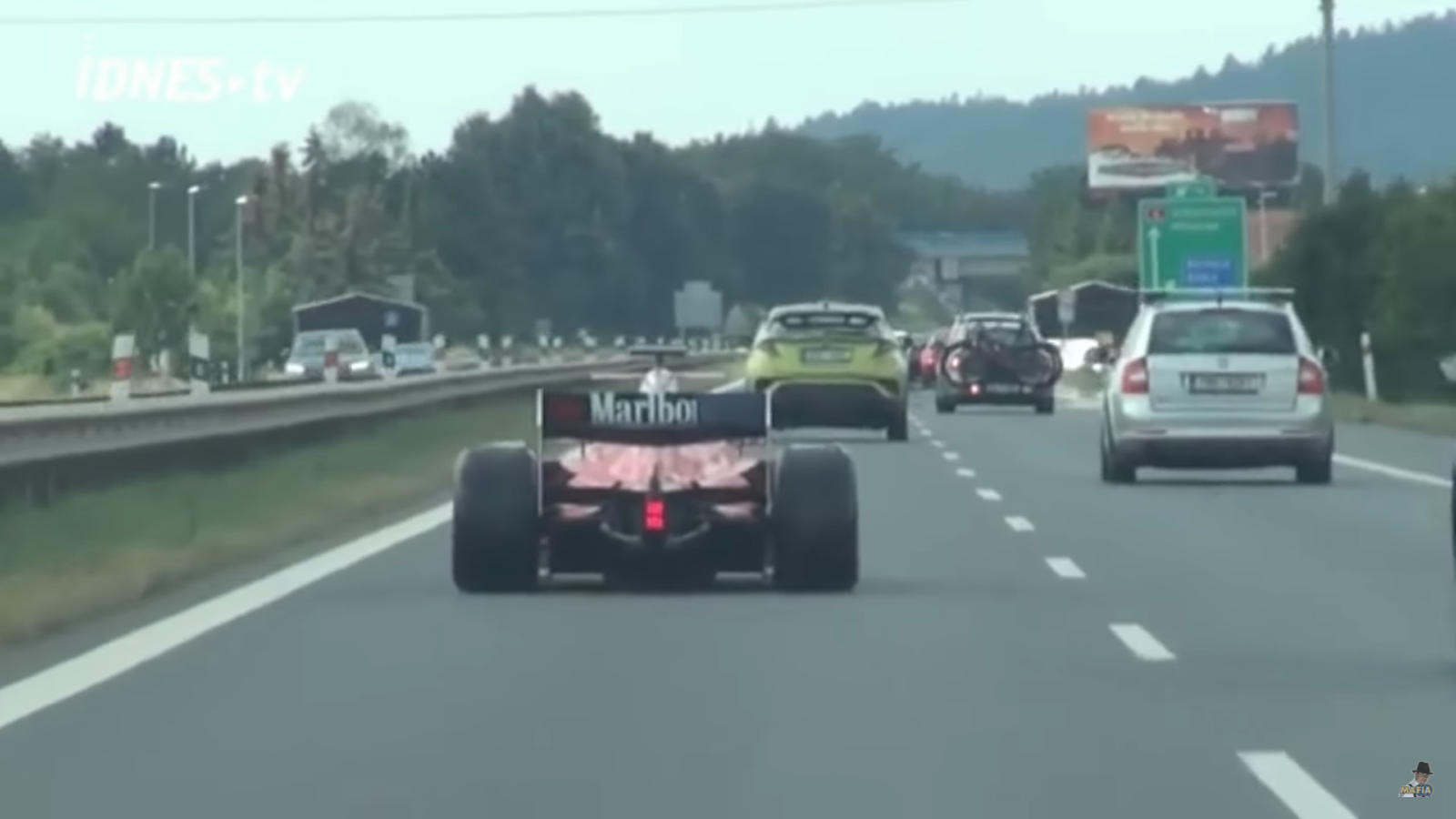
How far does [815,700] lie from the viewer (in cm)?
1372

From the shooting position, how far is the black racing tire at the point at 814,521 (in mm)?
18328

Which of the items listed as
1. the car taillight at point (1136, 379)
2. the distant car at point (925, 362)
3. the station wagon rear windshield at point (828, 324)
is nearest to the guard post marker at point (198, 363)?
the station wagon rear windshield at point (828, 324)

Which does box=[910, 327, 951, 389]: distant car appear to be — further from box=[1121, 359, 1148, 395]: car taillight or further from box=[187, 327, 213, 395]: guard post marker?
box=[1121, 359, 1148, 395]: car taillight

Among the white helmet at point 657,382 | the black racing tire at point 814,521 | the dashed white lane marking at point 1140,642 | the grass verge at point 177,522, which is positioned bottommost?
the dashed white lane marking at point 1140,642

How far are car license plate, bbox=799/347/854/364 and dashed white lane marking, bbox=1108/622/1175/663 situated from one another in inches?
937

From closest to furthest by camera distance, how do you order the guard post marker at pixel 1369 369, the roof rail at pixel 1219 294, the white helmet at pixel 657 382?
the white helmet at pixel 657 382, the roof rail at pixel 1219 294, the guard post marker at pixel 1369 369

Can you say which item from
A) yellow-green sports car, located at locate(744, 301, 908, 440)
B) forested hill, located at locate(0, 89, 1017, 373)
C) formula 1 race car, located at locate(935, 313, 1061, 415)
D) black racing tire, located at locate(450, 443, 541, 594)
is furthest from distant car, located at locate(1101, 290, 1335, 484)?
forested hill, located at locate(0, 89, 1017, 373)

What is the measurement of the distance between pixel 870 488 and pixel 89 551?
956 cm

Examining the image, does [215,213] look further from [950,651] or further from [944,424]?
[950,651]

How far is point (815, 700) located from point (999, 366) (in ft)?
134

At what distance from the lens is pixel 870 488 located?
29.9 m

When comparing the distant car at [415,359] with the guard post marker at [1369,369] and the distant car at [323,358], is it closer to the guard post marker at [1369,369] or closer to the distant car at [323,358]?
the distant car at [323,358]

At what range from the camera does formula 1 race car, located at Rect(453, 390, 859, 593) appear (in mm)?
18328

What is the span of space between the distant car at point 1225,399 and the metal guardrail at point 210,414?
753 centimetres
